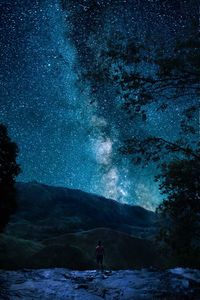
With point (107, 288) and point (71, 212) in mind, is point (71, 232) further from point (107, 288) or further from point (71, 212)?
point (107, 288)

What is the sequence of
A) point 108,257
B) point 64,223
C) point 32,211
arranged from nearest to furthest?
1. point 108,257
2. point 64,223
3. point 32,211

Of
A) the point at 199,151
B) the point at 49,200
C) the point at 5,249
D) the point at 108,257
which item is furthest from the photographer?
the point at 49,200

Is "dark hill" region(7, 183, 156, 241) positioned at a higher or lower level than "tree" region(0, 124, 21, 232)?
higher

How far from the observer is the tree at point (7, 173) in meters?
32.5

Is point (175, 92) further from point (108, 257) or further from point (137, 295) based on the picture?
point (108, 257)

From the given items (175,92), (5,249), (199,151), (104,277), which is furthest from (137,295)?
(5,249)

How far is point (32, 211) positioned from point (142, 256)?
61250mm

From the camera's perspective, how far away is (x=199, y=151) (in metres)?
20.0

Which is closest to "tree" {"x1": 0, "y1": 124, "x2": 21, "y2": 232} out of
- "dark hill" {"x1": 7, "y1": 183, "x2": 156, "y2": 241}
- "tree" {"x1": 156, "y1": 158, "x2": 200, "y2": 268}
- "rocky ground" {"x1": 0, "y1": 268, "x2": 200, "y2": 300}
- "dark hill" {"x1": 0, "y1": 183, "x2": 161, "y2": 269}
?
"dark hill" {"x1": 0, "y1": 183, "x2": 161, "y2": 269}

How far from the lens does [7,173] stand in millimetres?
33344

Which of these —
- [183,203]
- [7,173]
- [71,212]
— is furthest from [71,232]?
[183,203]

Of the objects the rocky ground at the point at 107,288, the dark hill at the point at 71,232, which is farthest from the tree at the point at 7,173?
the rocky ground at the point at 107,288

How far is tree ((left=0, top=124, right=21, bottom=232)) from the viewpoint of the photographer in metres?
32.5

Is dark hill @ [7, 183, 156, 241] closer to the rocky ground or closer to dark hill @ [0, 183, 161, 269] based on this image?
dark hill @ [0, 183, 161, 269]
